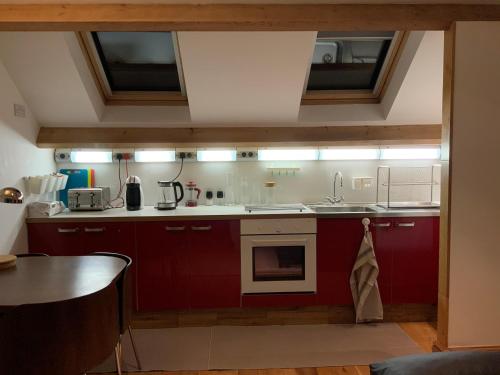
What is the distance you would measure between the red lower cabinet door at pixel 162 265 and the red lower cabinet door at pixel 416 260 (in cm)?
170

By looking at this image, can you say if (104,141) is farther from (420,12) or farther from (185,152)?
(420,12)

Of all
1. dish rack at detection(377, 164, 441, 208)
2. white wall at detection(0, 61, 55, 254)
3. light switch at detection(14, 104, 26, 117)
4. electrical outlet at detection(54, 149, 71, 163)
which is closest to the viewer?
white wall at detection(0, 61, 55, 254)

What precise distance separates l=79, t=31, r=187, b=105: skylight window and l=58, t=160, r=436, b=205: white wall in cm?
64

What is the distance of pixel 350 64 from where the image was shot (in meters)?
3.40

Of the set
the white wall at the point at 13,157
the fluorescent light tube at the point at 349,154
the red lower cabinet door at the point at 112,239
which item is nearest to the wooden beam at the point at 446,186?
the fluorescent light tube at the point at 349,154

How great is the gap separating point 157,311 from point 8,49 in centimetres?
221

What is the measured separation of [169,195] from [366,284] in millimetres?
1822

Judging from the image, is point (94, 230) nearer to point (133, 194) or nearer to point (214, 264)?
point (133, 194)

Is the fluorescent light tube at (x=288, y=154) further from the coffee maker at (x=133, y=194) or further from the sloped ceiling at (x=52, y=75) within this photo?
the sloped ceiling at (x=52, y=75)

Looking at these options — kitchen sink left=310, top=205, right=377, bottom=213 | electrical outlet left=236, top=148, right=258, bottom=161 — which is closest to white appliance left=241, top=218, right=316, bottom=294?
kitchen sink left=310, top=205, right=377, bottom=213

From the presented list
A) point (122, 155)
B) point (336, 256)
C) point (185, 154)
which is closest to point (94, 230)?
point (122, 155)

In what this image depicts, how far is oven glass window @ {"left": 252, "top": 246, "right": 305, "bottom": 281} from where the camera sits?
3201 millimetres

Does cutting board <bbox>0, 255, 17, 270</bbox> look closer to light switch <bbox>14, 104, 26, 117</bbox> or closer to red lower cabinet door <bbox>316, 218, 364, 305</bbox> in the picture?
light switch <bbox>14, 104, 26, 117</bbox>

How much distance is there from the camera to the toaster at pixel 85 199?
334 centimetres
